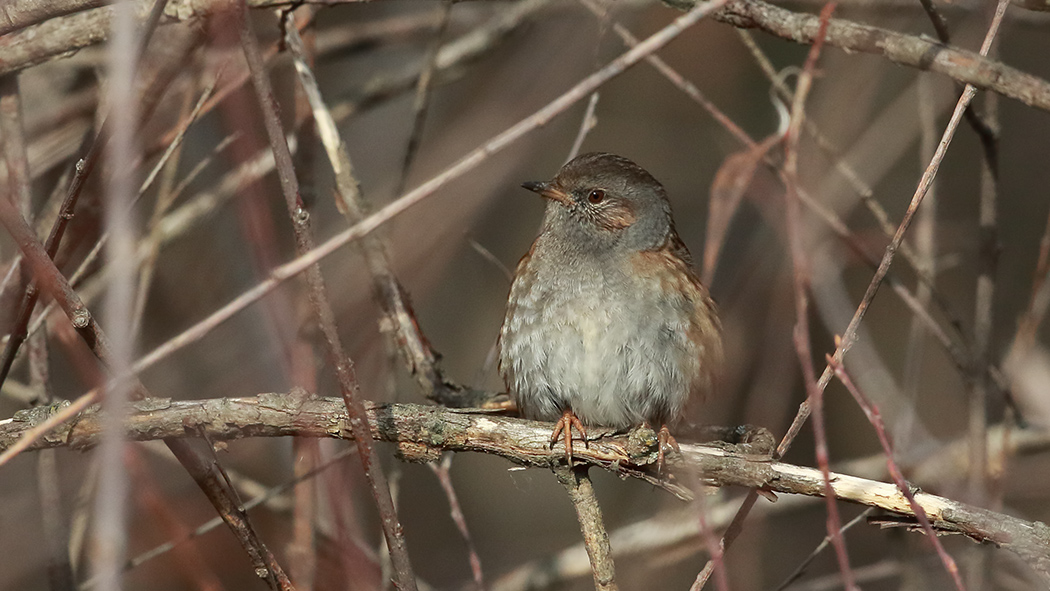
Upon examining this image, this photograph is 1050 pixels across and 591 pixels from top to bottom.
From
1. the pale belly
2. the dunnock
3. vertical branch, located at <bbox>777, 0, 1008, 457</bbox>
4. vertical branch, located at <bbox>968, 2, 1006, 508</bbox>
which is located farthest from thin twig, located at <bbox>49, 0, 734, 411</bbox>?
vertical branch, located at <bbox>968, 2, 1006, 508</bbox>

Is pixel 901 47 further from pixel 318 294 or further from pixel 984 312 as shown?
pixel 318 294

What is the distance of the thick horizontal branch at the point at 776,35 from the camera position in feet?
11.1

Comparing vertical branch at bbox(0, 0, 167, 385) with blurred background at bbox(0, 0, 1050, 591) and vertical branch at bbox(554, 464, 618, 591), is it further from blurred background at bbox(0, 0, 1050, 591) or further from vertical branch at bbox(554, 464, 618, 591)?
vertical branch at bbox(554, 464, 618, 591)

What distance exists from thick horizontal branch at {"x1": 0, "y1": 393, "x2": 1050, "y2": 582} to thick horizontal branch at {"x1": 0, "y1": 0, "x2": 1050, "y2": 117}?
1.45m

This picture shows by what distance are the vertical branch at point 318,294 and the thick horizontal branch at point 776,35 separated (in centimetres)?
119

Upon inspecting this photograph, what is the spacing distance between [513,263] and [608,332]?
426cm

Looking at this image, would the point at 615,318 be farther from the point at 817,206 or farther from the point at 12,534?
the point at 12,534

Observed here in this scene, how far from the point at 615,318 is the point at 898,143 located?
3428 millimetres

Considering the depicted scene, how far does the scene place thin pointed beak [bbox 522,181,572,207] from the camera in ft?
15.5

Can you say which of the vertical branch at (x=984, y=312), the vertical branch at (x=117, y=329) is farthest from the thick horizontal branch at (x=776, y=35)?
the vertical branch at (x=117, y=329)

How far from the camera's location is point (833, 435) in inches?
319

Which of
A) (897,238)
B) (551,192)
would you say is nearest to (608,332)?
(551,192)

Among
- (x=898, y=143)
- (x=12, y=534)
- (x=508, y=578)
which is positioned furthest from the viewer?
(x=898, y=143)

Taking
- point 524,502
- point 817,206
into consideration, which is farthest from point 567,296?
point 524,502
